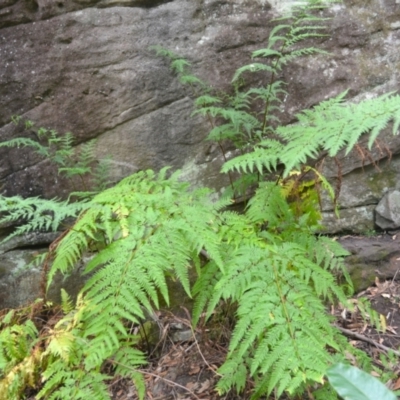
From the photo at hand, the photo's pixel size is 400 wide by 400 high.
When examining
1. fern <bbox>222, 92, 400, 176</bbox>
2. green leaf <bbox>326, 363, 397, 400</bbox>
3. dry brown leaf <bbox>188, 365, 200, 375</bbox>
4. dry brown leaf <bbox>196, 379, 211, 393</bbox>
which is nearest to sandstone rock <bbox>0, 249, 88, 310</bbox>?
dry brown leaf <bbox>188, 365, 200, 375</bbox>

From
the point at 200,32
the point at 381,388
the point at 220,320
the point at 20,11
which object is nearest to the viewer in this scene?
the point at 381,388

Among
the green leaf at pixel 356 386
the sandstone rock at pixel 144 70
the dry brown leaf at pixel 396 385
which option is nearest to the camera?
the green leaf at pixel 356 386

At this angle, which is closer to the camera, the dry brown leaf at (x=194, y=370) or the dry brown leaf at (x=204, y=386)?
the dry brown leaf at (x=204, y=386)

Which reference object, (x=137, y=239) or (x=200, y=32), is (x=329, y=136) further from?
(x=200, y=32)

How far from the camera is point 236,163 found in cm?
228

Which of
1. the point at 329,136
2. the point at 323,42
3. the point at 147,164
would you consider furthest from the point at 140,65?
the point at 329,136

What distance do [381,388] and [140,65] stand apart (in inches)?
117

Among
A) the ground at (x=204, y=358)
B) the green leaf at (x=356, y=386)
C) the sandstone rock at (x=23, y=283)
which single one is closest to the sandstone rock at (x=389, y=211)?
the ground at (x=204, y=358)

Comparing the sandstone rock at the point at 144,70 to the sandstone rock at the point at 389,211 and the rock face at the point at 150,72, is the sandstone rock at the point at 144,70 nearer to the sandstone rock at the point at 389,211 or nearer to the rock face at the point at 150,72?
the rock face at the point at 150,72

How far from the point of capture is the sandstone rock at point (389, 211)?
148 inches

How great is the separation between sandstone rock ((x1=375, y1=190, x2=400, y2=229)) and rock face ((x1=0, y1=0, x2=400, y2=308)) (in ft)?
0.32

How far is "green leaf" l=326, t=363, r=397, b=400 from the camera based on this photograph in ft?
3.35

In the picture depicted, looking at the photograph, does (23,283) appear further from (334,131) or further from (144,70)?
(334,131)

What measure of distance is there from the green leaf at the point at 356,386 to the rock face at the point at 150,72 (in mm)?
2532
